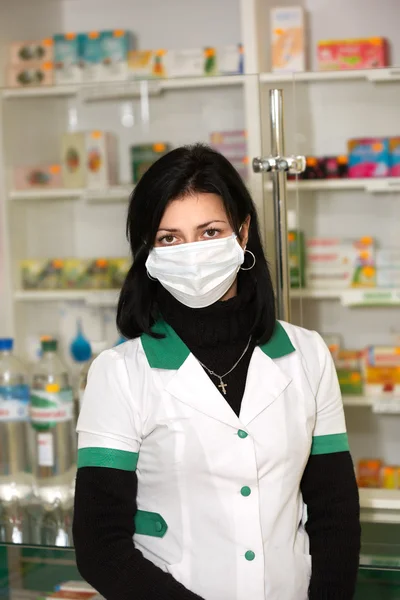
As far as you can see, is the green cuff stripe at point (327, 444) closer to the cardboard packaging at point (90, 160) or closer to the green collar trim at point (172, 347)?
the green collar trim at point (172, 347)

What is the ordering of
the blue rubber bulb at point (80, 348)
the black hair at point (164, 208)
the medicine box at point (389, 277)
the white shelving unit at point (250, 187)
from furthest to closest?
the blue rubber bulb at point (80, 348), the medicine box at point (389, 277), the white shelving unit at point (250, 187), the black hair at point (164, 208)

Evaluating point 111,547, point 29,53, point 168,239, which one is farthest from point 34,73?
point 111,547

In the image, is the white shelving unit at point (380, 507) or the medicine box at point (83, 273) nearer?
the white shelving unit at point (380, 507)

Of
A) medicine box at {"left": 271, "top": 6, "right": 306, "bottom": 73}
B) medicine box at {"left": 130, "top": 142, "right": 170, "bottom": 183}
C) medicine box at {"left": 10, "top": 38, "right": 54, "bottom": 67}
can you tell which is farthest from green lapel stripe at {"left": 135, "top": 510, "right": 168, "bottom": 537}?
medicine box at {"left": 10, "top": 38, "right": 54, "bottom": 67}

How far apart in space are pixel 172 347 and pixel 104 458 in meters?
0.25

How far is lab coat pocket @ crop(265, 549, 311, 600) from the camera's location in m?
1.50

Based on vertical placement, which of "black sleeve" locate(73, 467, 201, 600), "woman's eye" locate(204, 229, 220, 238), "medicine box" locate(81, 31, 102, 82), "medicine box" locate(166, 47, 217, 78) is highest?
"medicine box" locate(81, 31, 102, 82)

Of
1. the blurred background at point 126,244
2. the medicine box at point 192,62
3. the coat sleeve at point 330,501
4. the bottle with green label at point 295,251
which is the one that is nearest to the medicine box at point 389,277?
the blurred background at point 126,244

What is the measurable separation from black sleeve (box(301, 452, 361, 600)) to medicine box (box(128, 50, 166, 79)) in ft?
8.16

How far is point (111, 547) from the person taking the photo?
1.45m

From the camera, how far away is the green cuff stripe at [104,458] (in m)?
1.48

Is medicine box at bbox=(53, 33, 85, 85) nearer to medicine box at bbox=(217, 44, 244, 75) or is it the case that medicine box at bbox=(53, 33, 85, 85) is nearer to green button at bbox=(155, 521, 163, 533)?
medicine box at bbox=(217, 44, 244, 75)

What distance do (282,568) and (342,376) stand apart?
0.92 m

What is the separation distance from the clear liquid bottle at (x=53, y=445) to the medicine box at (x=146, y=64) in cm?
190
